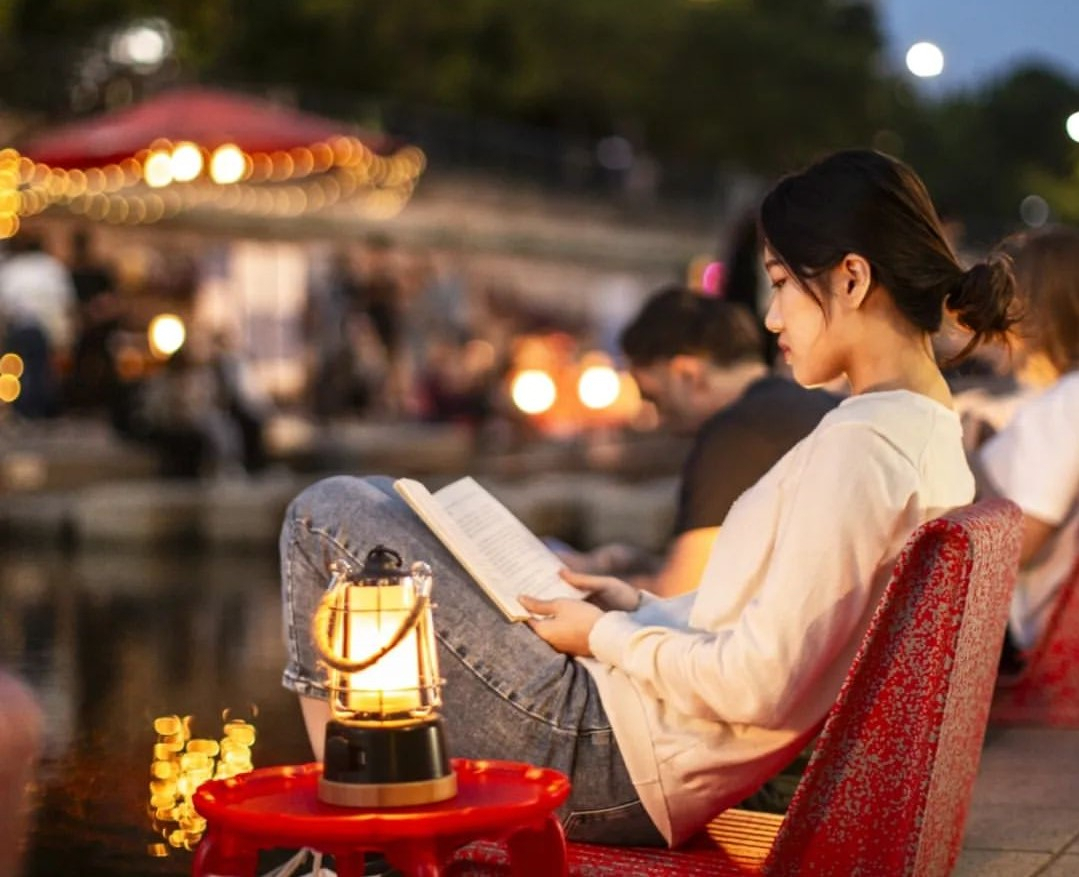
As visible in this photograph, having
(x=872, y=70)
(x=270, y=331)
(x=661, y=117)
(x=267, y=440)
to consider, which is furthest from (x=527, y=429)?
(x=872, y=70)

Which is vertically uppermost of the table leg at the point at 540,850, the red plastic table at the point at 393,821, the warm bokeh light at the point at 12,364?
the warm bokeh light at the point at 12,364

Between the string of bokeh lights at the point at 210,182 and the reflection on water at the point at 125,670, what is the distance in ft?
21.7

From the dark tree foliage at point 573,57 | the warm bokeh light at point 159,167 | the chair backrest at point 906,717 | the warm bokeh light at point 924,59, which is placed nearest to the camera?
the chair backrest at point 906,717

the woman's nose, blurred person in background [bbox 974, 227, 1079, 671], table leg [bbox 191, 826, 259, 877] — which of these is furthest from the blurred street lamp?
table leg [bbox 191, 826, 259, 877]

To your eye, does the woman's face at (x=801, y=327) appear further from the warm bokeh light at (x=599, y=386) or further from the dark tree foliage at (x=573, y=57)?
the dark tree foliage at (x=573, y=57)

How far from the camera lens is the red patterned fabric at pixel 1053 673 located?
247 inches

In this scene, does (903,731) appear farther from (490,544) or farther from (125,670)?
(125,670)

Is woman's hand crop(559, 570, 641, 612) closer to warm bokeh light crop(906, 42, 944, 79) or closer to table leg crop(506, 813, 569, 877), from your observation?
table leg crop(506, 813, 569, 877)

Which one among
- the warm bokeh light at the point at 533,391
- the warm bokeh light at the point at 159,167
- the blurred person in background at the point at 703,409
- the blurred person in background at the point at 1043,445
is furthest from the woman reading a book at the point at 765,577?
the warm bokeh light at the point at 159,167

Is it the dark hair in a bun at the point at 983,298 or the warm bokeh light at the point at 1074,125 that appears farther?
the warm bokeh light at the point at 1074,125

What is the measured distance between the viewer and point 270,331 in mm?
30484

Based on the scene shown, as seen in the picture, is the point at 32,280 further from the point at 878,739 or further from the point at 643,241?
the point at 643,241

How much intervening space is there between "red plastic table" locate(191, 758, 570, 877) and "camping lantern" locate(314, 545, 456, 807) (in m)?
0.03

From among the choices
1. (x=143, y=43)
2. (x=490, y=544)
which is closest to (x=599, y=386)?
(x=490, y=544)
